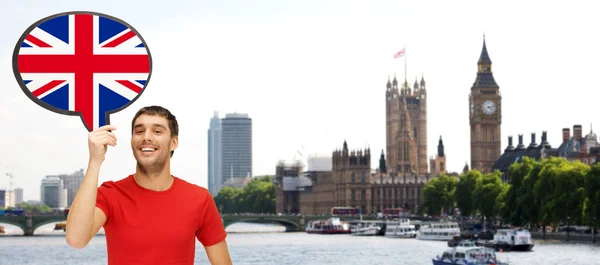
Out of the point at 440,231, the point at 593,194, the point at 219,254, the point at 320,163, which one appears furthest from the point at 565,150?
the point at 219,254

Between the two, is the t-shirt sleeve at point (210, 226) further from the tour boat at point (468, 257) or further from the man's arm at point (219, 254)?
the tour boat at point (468, 257)

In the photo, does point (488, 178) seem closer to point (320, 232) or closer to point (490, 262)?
point (320, 232)

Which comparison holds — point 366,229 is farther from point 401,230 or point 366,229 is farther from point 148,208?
point 148,208

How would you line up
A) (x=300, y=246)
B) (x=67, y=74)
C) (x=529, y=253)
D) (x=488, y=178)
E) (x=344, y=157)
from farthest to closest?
1. (x=344, y=157)
2. (x=488, y=178)
3. (x=300, y=246)
4. (x=529, y=253)
5. (x=67, y=74)

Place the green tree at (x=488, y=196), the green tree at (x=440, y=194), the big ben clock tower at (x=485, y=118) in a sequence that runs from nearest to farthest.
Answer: the green tree at (x=488, y=196) < the green tree at (x=440, y=194) < the big ben clock tower at (x=485, y=118)

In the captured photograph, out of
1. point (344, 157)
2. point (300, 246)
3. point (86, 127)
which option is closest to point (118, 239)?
point (86, 127)

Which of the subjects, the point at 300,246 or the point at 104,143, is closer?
the point at 104,143

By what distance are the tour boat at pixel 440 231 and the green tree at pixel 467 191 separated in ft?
46.6

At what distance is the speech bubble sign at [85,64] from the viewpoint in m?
4.89

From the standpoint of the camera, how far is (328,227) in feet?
438

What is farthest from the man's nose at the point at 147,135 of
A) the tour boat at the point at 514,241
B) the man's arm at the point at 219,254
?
the tour boat at the point at 514,241

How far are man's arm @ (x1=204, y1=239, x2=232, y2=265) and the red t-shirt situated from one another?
5 cm

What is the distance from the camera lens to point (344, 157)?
7269 inches

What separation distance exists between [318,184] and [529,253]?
117 meters
